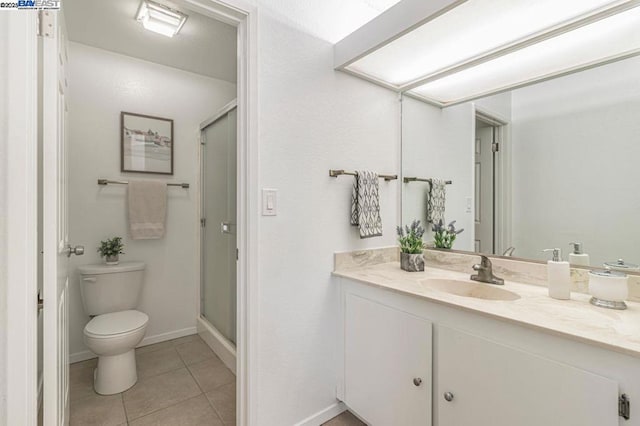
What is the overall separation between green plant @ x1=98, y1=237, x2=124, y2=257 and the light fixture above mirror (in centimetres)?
212

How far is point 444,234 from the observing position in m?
1.82

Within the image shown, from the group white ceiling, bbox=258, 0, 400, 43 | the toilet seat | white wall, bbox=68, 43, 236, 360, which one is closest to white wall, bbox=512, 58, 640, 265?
white ceiling, bbox=258, 0, 400, 43

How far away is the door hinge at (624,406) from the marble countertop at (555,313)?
0.12m

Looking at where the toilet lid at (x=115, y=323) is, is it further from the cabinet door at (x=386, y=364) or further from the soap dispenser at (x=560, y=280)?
the soap dispenser at (x=560, y=280)

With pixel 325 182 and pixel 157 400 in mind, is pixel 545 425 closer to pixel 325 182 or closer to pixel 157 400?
pixel 325 182

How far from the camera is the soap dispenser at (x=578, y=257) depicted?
4.10 feet

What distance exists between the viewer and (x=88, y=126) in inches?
88.9

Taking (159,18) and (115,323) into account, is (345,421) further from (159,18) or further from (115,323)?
(159,18)

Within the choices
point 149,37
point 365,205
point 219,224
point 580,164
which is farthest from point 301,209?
point 149,37

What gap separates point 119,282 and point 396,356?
206 cm

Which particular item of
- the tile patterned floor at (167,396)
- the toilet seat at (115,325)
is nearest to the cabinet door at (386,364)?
the tile patterned floor at (167,396)

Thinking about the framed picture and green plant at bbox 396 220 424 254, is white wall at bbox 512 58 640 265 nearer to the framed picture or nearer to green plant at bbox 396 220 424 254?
green plant at bbox 396 220 424 254

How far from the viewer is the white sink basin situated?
132cm

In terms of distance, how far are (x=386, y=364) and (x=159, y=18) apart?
244cm
